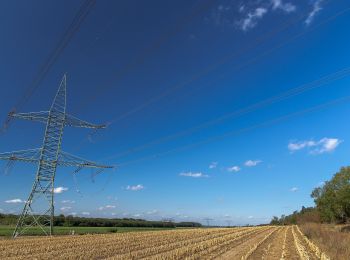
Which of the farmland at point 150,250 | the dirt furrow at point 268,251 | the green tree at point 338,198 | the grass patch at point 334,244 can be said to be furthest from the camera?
the green tree at point 338,198

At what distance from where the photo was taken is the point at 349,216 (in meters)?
83.6

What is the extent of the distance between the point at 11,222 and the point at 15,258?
10791cm

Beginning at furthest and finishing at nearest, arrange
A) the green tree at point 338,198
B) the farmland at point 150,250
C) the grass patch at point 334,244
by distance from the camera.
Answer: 1. the green tree at point 338,198
2. the farmland at point 150,250
3. the grass patch at point 334,244

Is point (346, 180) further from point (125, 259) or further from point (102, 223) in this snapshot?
point (102, 223)

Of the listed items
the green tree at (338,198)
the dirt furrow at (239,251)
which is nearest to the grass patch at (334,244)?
the dirt furrow at (239,251)

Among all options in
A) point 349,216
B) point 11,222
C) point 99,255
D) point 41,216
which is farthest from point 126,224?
point 99,255

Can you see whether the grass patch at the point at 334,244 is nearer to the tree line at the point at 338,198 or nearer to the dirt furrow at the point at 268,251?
the dirt furrow at the point at 268,251

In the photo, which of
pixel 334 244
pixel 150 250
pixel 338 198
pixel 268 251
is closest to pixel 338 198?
pixel 338 198

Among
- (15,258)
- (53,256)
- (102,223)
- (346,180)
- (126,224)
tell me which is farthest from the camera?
(126,224)

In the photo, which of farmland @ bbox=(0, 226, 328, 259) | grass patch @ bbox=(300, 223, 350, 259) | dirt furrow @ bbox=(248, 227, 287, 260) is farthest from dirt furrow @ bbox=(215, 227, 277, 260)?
grass patch @ bbox=(300, 223, 350, 259)

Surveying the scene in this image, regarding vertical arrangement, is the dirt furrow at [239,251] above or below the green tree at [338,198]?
below

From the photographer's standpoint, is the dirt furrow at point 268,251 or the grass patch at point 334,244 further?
the dirt furrow at point 268,251

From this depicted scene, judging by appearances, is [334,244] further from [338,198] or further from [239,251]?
[338,198]

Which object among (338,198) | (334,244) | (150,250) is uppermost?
(338,198)
